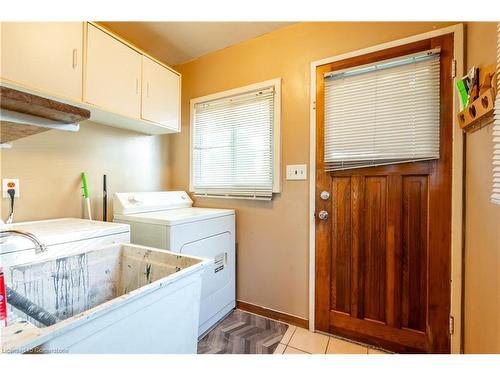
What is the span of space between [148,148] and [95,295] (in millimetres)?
1588

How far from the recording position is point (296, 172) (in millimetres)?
1859

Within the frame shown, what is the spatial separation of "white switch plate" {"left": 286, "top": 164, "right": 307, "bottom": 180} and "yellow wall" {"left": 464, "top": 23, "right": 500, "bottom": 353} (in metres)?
0.98

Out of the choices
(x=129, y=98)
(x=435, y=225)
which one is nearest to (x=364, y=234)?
(x=435, y=225)

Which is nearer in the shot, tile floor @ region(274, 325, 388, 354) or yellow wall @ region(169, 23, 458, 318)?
tile floor @ region(274, 325, 388, 354)

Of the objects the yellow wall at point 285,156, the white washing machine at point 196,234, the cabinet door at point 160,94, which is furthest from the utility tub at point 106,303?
the cabinet door at point 160,94

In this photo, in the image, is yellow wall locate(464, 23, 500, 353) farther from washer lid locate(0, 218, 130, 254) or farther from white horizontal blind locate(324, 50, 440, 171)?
washer lid locate(0, 218, 130, 254)

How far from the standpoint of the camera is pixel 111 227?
1.41 meters

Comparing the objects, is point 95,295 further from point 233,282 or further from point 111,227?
point 233,282

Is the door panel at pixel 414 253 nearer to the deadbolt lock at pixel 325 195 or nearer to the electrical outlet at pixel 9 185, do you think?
the deadbolt lock at pixel 325 195

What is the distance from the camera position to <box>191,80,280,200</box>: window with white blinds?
1.96 m

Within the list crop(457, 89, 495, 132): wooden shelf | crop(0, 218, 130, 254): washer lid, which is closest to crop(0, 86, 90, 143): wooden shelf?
crop(0, 218, 130, 254): washer lid

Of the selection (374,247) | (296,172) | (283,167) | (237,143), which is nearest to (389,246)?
(374,247)

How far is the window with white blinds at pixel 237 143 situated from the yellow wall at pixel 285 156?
0.10 meters
